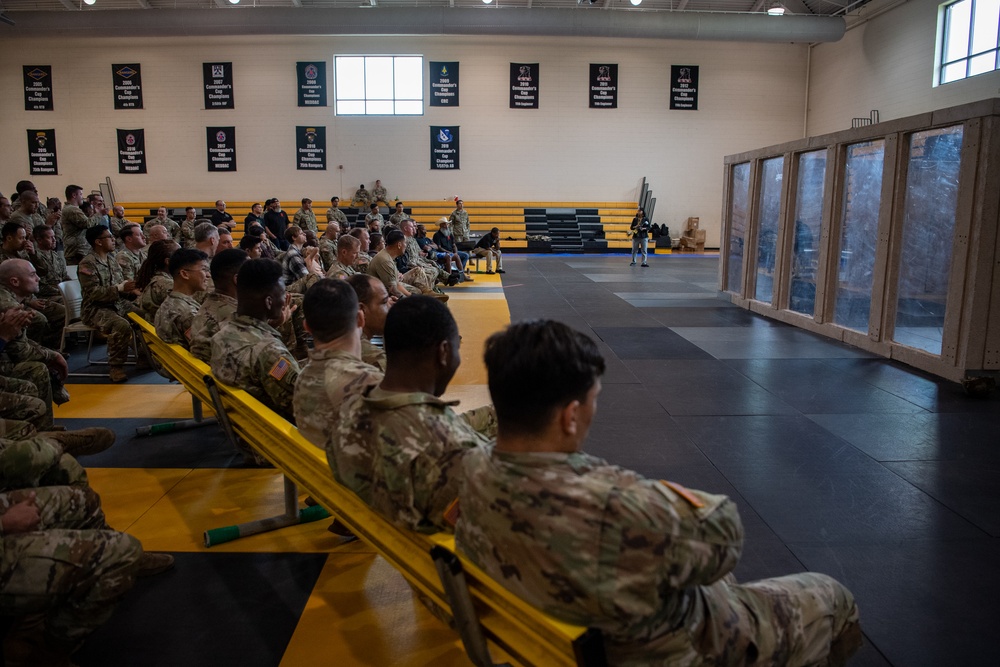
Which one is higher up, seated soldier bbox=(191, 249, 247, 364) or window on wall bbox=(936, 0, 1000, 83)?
window on wall bbox=(936, 0, 1000, 83)

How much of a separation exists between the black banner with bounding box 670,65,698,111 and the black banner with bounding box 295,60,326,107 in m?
12.3

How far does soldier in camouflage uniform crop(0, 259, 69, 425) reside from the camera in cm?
482

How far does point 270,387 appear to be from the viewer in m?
3.83

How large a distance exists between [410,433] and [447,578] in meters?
0.48

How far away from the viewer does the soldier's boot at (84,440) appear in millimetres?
3869

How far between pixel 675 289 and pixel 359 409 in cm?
1203

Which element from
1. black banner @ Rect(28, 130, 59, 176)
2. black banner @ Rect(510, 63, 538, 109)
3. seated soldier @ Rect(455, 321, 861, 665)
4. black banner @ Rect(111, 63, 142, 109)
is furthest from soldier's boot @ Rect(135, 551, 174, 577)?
black banner @ Rect(28, 130, 59, 176)

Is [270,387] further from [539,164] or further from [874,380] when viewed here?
[539,164]

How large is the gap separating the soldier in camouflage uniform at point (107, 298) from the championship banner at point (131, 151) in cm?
1932

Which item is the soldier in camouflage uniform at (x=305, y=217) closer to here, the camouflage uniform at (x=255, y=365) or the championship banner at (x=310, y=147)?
the championship banner at (x=310, y=147)

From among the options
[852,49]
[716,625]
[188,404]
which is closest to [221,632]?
[716,625]

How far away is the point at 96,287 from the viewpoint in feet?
23.7

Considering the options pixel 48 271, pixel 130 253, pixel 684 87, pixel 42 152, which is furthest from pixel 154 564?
pixel 42 152

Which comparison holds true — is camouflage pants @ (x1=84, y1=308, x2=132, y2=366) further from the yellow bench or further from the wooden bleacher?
the wooden bleacher
